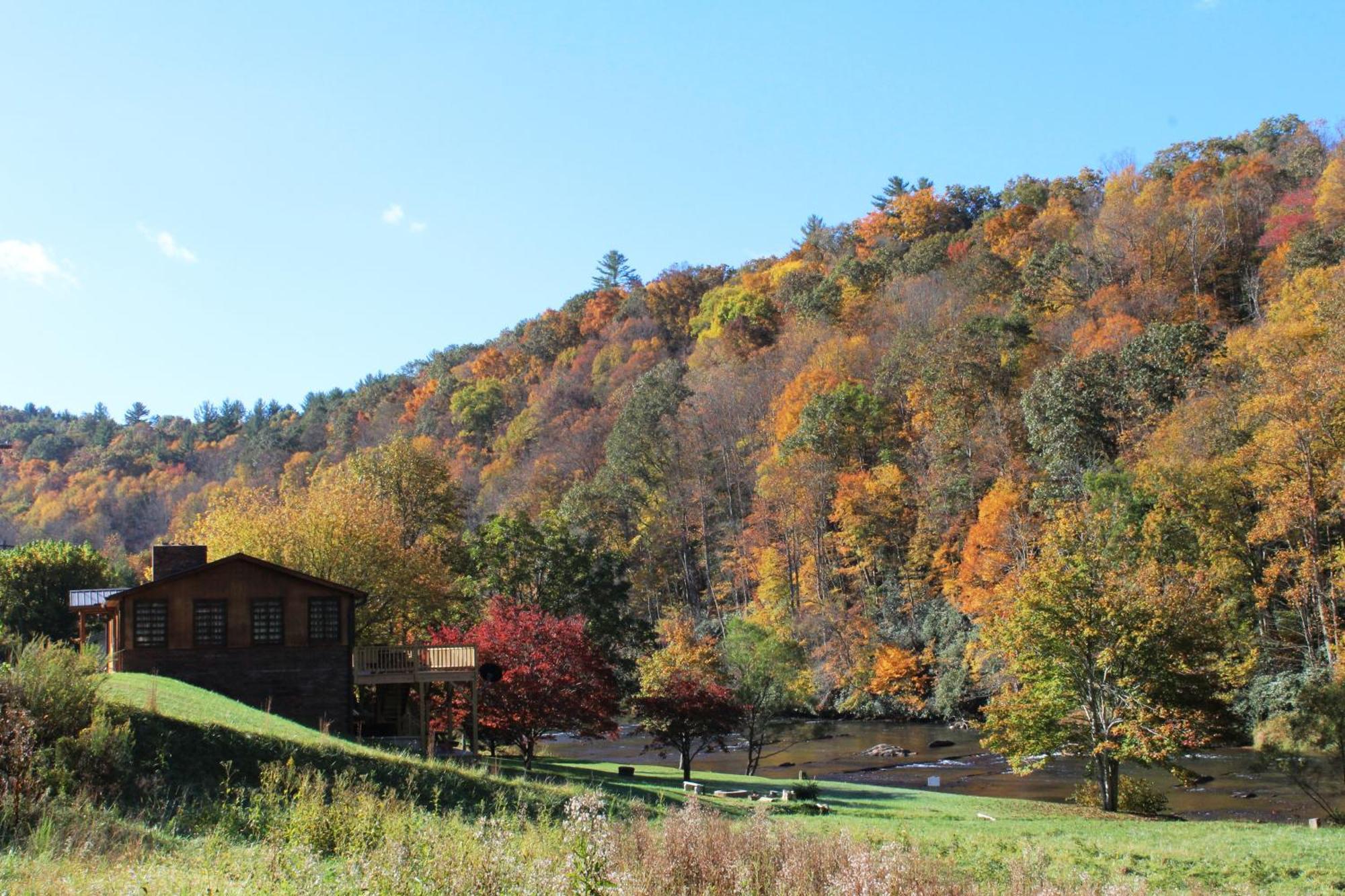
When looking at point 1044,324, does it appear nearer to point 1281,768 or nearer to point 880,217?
point 1281,768

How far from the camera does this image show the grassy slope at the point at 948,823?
50.4 ft

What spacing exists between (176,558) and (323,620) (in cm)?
662

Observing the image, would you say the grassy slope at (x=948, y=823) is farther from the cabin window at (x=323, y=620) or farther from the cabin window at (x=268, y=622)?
the cabin window at (x=323, y=620)

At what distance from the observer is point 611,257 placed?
553 feet

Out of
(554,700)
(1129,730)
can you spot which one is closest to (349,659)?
(554,700)

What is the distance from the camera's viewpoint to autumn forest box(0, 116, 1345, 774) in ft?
115

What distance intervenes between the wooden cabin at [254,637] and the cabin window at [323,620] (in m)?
0.02

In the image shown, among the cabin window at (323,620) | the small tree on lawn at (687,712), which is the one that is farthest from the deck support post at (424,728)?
the small tree on lawn at (687,712)

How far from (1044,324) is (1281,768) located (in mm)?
37115

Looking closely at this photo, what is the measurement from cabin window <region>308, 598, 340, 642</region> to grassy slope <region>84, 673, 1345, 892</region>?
4601mm

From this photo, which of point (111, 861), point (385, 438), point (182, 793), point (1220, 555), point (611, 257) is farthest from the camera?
point (611, 257)

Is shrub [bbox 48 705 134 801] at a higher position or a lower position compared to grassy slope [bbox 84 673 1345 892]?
higher

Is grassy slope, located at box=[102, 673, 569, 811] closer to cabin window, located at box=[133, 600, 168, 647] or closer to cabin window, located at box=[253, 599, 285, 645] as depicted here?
cabin window, located at box=[133, 600, 168, 647]

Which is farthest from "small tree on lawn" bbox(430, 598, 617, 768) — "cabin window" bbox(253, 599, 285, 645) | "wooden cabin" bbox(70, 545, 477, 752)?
"cabin window" bbox(253, 599, 285, 645)
